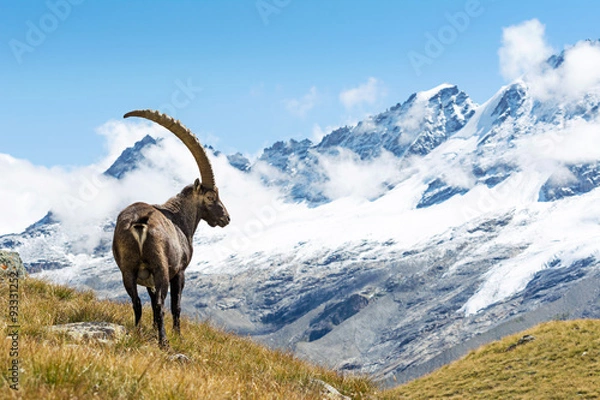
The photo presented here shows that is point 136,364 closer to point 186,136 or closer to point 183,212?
point 186,136

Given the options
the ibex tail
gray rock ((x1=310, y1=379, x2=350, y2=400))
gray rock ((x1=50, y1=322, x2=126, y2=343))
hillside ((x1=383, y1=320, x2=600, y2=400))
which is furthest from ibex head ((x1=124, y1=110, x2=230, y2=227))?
hillside ((x1=383, y1=320, x2=600, y2=400))

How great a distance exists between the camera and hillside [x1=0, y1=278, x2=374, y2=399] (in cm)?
556

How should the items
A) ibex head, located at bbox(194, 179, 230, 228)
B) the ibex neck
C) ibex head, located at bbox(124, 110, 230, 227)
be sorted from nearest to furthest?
the ibex neck → ibex head, located at bbox(124, 110, 230, 227) → ibex head, located at bbox(194, 179, 230, 228)

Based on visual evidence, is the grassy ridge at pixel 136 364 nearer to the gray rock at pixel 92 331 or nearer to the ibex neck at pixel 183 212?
the gray rock at pixel 92 331

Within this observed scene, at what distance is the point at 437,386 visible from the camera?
39.5 m

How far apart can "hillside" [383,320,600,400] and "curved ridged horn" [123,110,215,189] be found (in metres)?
23.6

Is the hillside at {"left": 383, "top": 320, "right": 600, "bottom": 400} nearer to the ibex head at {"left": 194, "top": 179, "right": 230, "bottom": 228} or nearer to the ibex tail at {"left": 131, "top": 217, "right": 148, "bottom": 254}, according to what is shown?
the ibex head at {"left": 194, "top": 179, "right": 230, "bottom": 228}

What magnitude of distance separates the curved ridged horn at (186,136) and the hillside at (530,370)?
23577 millimetres

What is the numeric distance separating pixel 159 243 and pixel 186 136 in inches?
118

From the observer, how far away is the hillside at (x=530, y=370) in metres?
33.5

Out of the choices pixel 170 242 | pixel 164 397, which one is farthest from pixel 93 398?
pixel 170 242

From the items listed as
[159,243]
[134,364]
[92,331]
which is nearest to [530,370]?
[159,243]

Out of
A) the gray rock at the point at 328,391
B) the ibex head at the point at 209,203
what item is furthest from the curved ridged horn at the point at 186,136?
the gray rock at the point at 328,391

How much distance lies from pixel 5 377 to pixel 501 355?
41017 millimetres
